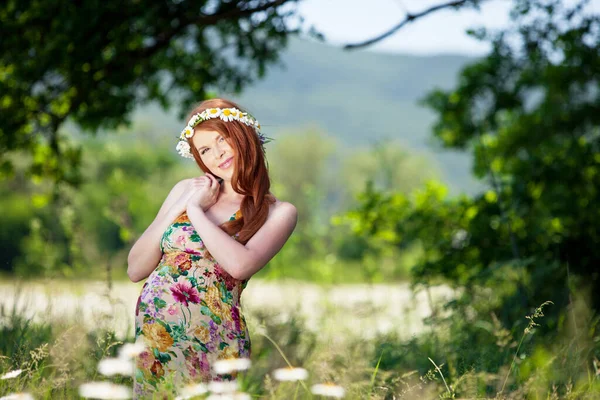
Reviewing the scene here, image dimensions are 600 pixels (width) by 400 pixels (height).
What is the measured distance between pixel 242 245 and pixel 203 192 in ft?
0.99

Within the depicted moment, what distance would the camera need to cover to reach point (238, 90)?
7594 mm

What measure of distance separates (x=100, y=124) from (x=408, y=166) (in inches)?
2060

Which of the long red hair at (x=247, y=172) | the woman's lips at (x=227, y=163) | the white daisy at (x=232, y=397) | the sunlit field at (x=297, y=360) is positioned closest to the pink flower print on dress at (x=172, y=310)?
the sunlit field at (x=297, y=360)

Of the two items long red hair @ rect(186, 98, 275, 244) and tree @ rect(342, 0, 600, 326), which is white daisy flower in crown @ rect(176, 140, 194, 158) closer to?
long red hair @ rect(186, 98, 275, 244)

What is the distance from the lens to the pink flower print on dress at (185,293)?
2588 millimetres

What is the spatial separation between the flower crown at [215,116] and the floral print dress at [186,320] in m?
0.43

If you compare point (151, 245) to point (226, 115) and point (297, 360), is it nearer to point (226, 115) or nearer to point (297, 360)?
point (226, 115)

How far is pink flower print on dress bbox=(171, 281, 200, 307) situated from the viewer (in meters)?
2.59

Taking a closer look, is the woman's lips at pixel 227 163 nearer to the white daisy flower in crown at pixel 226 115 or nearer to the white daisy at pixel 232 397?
the white daisy flower in crown at pixel 226 115

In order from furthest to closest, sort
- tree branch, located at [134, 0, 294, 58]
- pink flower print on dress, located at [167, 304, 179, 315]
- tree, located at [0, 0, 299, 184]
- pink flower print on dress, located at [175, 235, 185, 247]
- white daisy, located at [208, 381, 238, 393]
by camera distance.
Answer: tree, located at [0, 0, 299, 184] → tree branch, located at [134, 0, 294, 58] → pink flower print on dress, located at [175, 235, 185, 247] → pink flower print on dress, located at [167, 304, 179, 315] → white daisy, located at [208, 381, 238, 393]

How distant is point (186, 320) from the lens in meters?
2.57

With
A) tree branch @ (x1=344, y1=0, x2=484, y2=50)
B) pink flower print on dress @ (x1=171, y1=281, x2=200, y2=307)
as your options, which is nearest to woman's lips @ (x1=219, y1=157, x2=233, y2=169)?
pink flower print on dress @ (x1=171, y1=281, x2=200, y2=307)

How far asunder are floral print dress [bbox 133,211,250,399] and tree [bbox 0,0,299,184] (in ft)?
8.59

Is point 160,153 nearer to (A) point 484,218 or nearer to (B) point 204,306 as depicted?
(A) point 484,218
